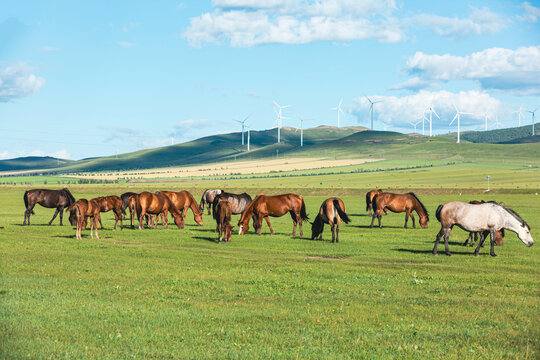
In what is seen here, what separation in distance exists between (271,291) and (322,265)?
5.63 metres

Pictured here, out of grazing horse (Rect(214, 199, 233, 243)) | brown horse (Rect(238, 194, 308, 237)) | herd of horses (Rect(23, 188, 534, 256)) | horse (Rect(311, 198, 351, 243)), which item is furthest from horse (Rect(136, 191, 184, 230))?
horse (Rect(311, 198, 351, 243))

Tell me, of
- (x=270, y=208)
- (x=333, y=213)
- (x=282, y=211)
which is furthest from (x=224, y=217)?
(x=333, y=213)

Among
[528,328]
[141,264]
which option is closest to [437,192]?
[141,264]

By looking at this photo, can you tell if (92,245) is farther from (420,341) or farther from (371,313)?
(420,341)

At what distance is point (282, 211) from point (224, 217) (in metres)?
4.86

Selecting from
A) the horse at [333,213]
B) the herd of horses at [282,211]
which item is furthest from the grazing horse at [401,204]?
the horse at [333,213]

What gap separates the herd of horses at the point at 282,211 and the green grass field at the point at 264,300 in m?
1.28

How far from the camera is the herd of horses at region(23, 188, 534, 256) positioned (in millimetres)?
25125

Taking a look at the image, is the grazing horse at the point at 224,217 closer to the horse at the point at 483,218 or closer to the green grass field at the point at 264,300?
the green grass field at the point at 264,300

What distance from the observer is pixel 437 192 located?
85438 millimetres

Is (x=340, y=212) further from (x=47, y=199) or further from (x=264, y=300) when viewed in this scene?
(x=47, y=199)

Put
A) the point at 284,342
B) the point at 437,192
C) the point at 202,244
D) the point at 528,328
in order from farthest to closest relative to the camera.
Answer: the point at 437,192 < the point at 202,244 < the point at 528,328 < the point at 284,342

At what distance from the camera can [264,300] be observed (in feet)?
53.2

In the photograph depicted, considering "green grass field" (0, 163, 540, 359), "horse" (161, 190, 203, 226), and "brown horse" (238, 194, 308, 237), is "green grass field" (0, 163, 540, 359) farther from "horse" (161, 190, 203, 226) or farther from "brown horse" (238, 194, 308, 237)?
"horse" (161, 190, 203, 226)
